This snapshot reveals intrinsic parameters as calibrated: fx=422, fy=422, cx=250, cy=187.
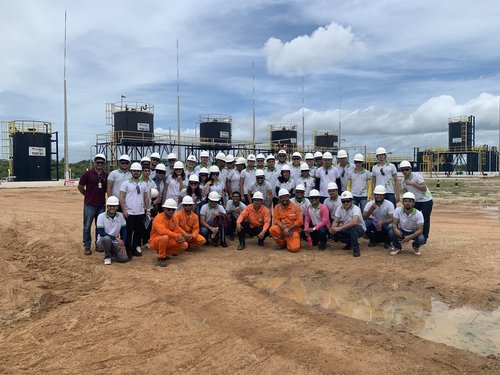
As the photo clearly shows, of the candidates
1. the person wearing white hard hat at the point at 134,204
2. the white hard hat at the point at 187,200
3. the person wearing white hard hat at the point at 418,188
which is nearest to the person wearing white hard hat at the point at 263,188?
the white hard hat at the point at 187,200

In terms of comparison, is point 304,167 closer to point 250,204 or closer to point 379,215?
point 250,204

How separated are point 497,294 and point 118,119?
3217 centimetres

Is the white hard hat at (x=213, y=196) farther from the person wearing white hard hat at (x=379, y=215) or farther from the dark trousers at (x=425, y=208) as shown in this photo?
the dark trousers at (x=425, y=208)

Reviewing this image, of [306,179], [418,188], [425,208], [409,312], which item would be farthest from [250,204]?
[409,312]

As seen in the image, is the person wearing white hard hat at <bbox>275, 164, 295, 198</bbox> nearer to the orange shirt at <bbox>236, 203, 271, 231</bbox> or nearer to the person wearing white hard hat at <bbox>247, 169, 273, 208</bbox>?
the person wearing white hard hat at <bbox>247, 169, 273, 208</bbox>

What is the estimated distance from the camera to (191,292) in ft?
19.7

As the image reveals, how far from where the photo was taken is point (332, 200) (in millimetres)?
8938

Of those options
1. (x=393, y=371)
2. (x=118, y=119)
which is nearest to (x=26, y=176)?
(x=118, y=119)

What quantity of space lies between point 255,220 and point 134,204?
2.62m

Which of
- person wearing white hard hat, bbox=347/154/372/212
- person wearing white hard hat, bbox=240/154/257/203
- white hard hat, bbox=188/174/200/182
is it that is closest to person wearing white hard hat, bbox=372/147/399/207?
person wearing white hard hat, bbox=347/154/372/212

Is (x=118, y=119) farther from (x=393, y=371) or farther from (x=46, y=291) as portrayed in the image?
(x=393, y=371)

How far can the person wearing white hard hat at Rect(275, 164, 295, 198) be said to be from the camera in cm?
930

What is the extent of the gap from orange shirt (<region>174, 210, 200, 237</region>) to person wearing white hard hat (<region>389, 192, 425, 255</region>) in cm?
383

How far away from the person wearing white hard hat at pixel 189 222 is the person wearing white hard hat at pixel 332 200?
107 inches
